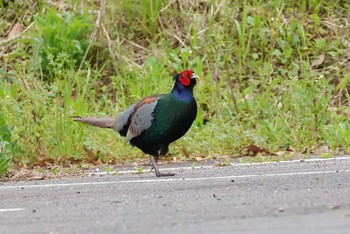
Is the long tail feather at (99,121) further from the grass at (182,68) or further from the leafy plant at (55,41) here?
the leafy plant at (55,41)

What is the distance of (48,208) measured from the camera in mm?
8273

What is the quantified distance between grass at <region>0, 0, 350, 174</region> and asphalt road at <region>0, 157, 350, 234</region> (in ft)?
8.23

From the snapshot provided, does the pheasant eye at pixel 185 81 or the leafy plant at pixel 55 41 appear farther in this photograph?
the leafy plant at pixel 55 41

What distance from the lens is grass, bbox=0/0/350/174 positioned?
14094mm

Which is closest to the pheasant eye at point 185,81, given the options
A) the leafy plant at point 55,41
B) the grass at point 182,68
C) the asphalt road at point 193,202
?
the asphalt road at point 193,202

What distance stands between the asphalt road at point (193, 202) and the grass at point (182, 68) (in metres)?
2.51

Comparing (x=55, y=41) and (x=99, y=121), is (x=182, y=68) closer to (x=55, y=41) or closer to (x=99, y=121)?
(x=55, y=41)

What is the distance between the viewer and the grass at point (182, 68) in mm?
14094

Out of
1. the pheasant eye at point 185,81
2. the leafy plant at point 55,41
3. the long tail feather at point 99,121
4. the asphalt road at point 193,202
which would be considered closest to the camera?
the asphalt road at point 193,202

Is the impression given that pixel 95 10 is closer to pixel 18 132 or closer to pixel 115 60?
pixel 115 60

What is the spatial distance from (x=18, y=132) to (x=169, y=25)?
5743 millimetres

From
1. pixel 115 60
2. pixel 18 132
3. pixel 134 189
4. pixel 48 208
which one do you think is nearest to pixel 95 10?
pixel 115 60

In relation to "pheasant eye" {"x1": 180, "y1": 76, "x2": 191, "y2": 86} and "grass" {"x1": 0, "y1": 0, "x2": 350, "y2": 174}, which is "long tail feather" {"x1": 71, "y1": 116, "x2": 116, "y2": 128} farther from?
"pheasant eye" {"x1": 180, "y1": 76, "x2": 191, "y2": 86}

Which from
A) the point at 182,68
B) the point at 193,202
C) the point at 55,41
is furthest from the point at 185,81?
the point at 55,41
